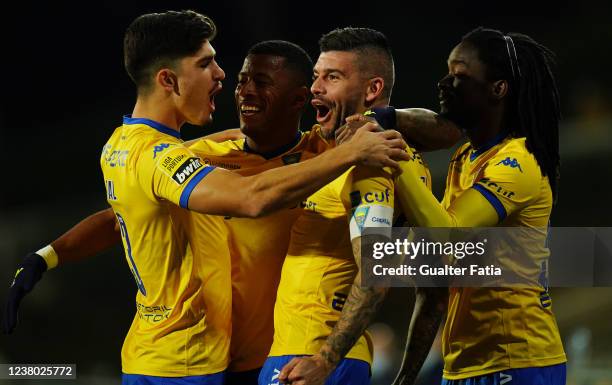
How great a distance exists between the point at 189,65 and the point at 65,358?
3.37m

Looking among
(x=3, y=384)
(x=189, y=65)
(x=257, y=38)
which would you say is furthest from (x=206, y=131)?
(x=189, y=65)

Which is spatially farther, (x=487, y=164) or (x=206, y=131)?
(x=206, y=131)

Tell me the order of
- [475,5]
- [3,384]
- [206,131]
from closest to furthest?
[3,384], [206,131], [475,5]

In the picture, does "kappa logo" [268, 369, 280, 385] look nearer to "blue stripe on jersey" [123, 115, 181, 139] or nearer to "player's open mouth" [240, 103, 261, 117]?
"blue stripe on jersey" [123, 115, 181, 139]

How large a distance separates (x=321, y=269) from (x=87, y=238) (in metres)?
1.12

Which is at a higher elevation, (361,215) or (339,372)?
(361,215)

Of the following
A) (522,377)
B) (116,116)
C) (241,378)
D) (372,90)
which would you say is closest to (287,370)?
(241,378)

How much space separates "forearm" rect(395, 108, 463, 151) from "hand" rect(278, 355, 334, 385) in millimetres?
889

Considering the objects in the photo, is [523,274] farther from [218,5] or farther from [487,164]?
[218,5]

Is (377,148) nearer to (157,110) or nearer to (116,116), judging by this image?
(157,110)

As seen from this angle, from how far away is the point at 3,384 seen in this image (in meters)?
5.81

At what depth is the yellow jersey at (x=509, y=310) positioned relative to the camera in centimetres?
301

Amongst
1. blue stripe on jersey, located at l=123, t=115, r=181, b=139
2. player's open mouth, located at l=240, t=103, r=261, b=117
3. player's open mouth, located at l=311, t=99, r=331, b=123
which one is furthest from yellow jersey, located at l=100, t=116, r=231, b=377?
player's open mouth, located at l=311, t=99, r=331, b=123

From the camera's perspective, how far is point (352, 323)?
8.61 feet
